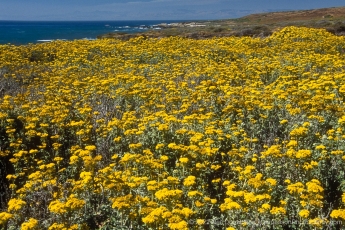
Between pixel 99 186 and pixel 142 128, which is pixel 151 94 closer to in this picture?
pixel 142 128

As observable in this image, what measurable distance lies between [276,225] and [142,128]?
10.8 feet

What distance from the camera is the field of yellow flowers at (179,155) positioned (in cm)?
511

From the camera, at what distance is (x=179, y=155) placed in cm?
703

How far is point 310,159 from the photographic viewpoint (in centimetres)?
632

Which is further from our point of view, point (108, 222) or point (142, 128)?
point (142, 128)

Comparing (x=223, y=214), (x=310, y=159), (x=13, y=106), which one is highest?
(x=13, y=106)

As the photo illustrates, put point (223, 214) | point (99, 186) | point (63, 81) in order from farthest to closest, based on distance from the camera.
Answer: point (63, 81) < point (99, 186) < point (223, 214)

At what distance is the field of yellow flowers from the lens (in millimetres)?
5105

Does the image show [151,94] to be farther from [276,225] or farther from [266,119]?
[276,225]

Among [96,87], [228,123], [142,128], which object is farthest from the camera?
[96,87]

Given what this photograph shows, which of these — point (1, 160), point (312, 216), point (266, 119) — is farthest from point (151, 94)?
point (312, 216)

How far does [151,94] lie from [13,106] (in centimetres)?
347

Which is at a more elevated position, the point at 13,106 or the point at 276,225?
the point at 13,106

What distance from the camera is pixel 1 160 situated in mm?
7703
